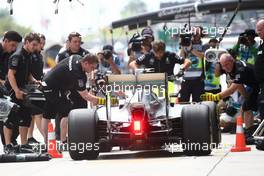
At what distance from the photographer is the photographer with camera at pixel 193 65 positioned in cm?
2078

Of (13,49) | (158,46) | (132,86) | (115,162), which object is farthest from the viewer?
(158,46)

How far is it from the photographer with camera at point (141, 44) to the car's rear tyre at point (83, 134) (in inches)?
234

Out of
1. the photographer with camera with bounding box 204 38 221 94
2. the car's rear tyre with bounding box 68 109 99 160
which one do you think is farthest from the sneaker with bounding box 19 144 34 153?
the photographer with camera with bounding box 204 38 221 94

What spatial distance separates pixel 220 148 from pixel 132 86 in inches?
70.2

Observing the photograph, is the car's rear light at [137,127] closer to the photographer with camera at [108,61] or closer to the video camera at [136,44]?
→ the photographer with camera at [108,61]

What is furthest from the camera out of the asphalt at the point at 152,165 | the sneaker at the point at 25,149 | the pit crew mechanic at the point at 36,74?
the pit crew mechanic at the point at 36,74

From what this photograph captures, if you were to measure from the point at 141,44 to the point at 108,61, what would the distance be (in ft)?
2.98

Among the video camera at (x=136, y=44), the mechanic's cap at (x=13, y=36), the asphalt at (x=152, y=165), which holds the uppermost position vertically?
the mechanic's cap at (x=13, y=36)

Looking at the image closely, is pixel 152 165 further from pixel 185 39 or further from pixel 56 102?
pixel 185 39

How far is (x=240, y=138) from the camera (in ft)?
53.1

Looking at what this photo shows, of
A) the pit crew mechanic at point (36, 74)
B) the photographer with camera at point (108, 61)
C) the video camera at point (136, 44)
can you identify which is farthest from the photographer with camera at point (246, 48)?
the pit crew mechanic at point (36, 74)

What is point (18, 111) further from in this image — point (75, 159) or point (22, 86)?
point (75, 159)

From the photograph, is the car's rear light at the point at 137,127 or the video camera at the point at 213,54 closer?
the car's rear light at the point at 137,127

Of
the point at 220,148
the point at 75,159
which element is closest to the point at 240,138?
the point at 220,148
